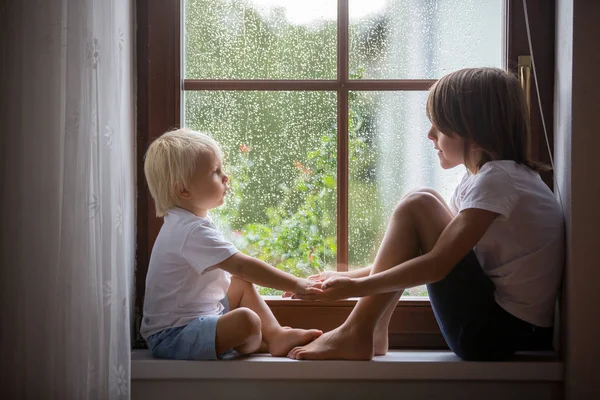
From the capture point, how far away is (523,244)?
1599 millimetres

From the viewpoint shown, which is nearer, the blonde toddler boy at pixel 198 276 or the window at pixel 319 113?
the blonde toddler boy at pixel 198 276

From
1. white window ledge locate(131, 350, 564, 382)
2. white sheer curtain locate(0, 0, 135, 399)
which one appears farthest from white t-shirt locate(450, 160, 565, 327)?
white sheer curtain locate(0, 0, 135, 399)

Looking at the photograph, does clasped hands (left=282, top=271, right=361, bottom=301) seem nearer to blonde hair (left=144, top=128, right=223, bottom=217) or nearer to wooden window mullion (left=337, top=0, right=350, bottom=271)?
wooden window mullion (left=337, top=0, right=350, bottom=271)

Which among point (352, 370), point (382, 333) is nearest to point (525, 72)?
point (382, 333)

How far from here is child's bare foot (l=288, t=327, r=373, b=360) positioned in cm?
163

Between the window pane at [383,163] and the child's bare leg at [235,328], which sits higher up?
the window pane at [383,163]

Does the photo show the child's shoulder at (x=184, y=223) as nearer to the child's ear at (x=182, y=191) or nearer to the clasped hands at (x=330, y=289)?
the child's ear at (x=182, y=191)

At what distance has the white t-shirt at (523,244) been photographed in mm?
1584

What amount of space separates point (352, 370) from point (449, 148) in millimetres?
551

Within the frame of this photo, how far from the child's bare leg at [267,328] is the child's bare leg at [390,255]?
0.05 meters

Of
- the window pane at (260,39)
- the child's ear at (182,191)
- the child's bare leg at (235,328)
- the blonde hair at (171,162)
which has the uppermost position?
the window pane at (260,39)

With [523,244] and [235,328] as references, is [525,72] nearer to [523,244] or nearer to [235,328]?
[523,244]

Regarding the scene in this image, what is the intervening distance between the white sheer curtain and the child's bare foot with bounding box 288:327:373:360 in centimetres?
45

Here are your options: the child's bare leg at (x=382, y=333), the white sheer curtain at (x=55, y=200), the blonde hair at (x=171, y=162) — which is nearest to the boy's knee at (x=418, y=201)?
the child's bare leg at (x=382, y=333)
